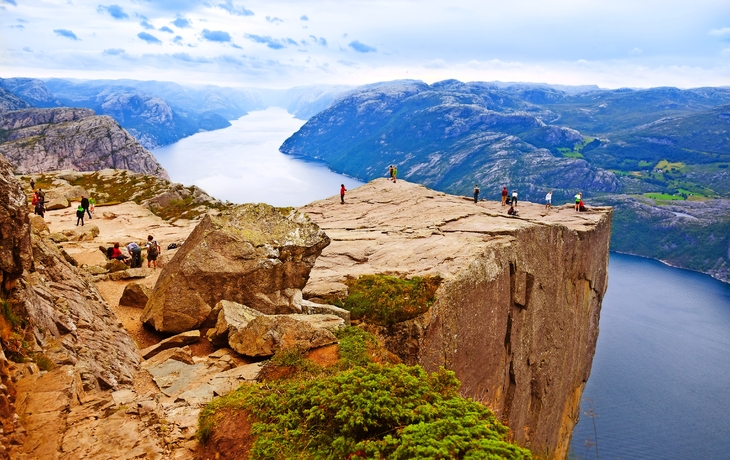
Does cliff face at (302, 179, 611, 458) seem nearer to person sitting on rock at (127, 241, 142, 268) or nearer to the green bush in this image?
the green bush

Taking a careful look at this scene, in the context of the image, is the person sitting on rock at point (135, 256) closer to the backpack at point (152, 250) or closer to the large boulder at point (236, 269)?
the backpack at point (152, 250)

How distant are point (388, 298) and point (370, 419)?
35.6 ft

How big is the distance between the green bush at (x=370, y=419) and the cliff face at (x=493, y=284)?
843 centimetres

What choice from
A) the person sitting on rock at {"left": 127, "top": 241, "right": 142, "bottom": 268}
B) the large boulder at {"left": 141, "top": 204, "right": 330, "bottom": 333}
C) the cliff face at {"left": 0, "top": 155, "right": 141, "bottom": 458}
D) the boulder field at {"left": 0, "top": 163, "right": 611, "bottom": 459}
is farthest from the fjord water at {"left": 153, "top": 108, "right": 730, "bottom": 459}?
the cliff face at {"left": 0, "top": 155, "right": 141, "bottom": 458}

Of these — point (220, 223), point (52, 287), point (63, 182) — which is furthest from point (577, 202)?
point (63, 182)

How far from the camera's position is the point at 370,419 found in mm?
9117

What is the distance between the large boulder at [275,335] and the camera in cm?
1507

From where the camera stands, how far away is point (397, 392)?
9.93 meters

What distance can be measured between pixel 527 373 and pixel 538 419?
5777mm

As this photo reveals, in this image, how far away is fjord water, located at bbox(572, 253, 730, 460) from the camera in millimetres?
72750

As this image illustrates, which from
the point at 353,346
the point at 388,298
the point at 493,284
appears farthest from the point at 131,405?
the point at 493,284

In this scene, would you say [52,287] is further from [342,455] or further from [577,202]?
[577,202]

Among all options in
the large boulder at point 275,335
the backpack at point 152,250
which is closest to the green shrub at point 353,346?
the large boulder at point 275,335

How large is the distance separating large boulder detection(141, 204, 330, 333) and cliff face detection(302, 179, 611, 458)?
2.25 m
